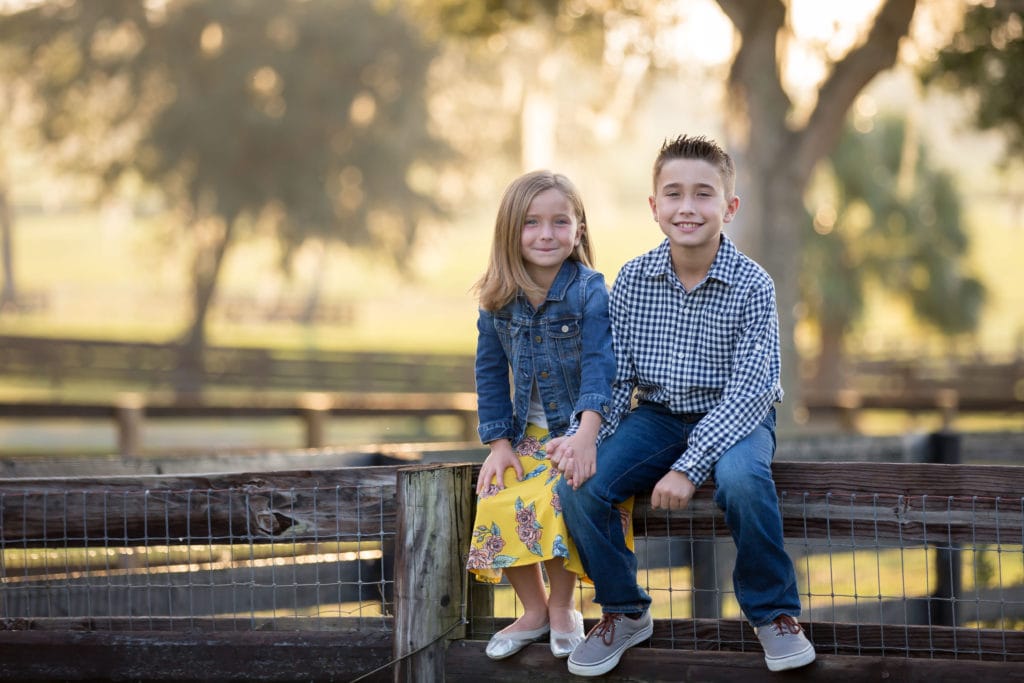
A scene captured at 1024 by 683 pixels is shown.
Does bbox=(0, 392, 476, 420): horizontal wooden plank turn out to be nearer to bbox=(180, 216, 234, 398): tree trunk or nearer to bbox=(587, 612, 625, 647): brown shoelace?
bbox=(587, 612, 625, 647): brown shoelace

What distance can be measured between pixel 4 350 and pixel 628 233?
148 ft

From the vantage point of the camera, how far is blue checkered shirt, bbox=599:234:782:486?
3.51m

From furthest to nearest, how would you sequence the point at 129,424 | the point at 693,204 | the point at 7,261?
1. the point at 7,261
2. the point at 129,424
3. the point at 693,204

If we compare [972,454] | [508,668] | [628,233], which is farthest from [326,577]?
[628,233]

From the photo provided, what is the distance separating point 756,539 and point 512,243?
1.16 meters

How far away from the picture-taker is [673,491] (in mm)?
3410

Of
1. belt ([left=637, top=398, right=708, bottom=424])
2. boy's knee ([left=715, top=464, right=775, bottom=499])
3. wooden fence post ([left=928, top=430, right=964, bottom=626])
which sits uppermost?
belt ([left=637, top=398, right=708, bottom=424])

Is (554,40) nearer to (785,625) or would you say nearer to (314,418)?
(314,418)

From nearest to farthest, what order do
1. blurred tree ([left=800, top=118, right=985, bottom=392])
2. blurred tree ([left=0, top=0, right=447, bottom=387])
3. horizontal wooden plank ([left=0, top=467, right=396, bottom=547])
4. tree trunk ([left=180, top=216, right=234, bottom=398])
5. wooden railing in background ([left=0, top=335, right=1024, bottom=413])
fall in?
1. horizontal wooden plank ([left=0, top=467, right=396, bottom=547])
2. blurred tree ([left=0, top=0, right=447, bottom=387])
3. wooden railing in background ([left=0, top=335, right=1024, bottom=413])
4. tree trunk ([left=180, top=216, right=234, bottom=398])
5. blurred tree ([left=800, top=118, right=985, bottom=392])

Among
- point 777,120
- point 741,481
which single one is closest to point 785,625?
point 741,481

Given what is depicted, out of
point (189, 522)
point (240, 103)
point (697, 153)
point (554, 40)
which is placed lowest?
point (189, 522)

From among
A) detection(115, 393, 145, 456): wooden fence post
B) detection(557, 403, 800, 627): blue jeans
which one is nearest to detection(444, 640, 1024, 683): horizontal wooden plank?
detection(557, 403, 800, 627): blue jeans

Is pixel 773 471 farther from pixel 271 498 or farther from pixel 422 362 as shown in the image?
pixel 422 362

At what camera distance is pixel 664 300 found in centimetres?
370
